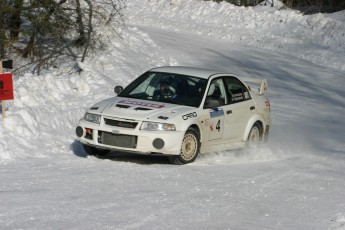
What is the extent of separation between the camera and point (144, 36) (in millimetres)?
24422

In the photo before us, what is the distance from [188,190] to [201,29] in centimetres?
2286

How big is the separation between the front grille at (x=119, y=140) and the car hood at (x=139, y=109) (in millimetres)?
285

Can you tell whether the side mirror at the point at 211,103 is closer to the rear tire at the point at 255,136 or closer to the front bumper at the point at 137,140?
the front bumper at the point at 137,140

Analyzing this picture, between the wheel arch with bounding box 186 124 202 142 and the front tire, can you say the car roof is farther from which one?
the front tire

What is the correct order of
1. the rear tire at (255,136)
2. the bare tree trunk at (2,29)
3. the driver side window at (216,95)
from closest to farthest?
the driver side window at (216,95), the rear tire at (255,136), the bare tree trunk at (2,29)

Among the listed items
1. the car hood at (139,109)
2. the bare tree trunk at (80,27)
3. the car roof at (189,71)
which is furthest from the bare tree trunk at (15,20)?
the car hood at (139,109)

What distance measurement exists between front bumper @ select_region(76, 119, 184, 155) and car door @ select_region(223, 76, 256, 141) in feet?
4.87

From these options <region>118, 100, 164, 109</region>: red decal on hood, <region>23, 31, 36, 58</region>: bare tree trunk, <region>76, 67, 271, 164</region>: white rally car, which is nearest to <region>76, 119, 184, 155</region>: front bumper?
<region>76, 67, 271, 164</region>: white rally car

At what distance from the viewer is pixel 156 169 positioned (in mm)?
10562

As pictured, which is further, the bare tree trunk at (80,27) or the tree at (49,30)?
the bare tree trunk at (80,27)

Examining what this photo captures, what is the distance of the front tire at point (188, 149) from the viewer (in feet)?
35.9

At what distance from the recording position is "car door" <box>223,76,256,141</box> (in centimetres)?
1207

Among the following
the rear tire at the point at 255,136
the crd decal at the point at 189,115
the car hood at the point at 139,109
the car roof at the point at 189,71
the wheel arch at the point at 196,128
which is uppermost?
the car roof at the point at 189,71

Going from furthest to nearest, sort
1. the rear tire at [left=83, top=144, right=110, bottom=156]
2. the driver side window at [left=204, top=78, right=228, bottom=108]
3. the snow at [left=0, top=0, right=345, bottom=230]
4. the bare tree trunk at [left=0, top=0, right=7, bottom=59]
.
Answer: the bare tree trunk at [left=0, top=0, right=7, bottom=59] < the driver side window at [left=204, top=78, right=228, bottom=108] < the rear tire at [left=83, top=144, right=110, bottom=156] < the snow at [left=0, top=0, right=345, bottom=230]
